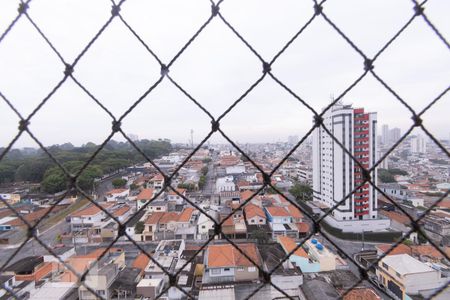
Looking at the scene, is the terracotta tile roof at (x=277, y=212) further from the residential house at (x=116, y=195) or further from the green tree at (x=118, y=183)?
the green tree at (x=118, y=183)

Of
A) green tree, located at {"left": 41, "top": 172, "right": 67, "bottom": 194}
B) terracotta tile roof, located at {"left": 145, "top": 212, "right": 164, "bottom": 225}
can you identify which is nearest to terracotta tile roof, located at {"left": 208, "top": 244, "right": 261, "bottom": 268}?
terracotta tile roof, located at {"left": 145, "top": 212, "right": 164, "bottom": 225}

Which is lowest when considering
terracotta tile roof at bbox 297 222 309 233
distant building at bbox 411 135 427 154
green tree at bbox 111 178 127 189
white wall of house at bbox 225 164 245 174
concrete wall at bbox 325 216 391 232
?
concrete wall at bbox 325 216 391 232

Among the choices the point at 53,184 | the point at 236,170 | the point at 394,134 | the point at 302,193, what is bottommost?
the point at 302,193

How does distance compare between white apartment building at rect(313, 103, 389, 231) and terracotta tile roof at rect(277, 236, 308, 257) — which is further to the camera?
white apartment building at rect(313, 103, 389, 231)

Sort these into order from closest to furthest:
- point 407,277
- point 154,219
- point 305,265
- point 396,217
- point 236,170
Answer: point 407,277, point 305,265, point 154,219, point 396,217, point 236,170

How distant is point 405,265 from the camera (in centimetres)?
390

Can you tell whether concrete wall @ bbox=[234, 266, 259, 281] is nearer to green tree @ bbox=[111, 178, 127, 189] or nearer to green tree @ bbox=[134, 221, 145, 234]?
green tree @ bbox=[134, 221, 145, 234]

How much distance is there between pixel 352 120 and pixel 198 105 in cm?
766

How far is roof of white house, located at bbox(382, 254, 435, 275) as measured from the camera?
12.3 feet

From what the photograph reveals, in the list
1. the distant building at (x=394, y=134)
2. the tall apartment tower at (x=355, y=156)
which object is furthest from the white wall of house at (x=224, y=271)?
the distant building at (x=394, y=134)

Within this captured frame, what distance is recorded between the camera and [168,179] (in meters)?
0.78

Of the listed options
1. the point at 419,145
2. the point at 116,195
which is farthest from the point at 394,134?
the point at 116,195

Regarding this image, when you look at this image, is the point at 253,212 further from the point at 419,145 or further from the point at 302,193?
the point at 419,145

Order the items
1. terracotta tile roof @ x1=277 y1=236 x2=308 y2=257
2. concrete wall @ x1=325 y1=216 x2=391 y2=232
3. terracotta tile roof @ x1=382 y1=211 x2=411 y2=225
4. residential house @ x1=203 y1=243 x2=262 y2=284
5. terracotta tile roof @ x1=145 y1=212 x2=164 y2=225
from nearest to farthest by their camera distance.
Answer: residential house @ x1=203 y1=243 x2=262 y2=284, terracotta tile roof @ x1=277 y1=236 x2=308 y2=257, terracotta tile roof @ x1=145 y1=212 x2=164 y2=225, concrete wall @ x1=325 y1=216 x2=391 y2=232, terracotta tile roof @ x1=382 y1=211 x2=411 y2=225
